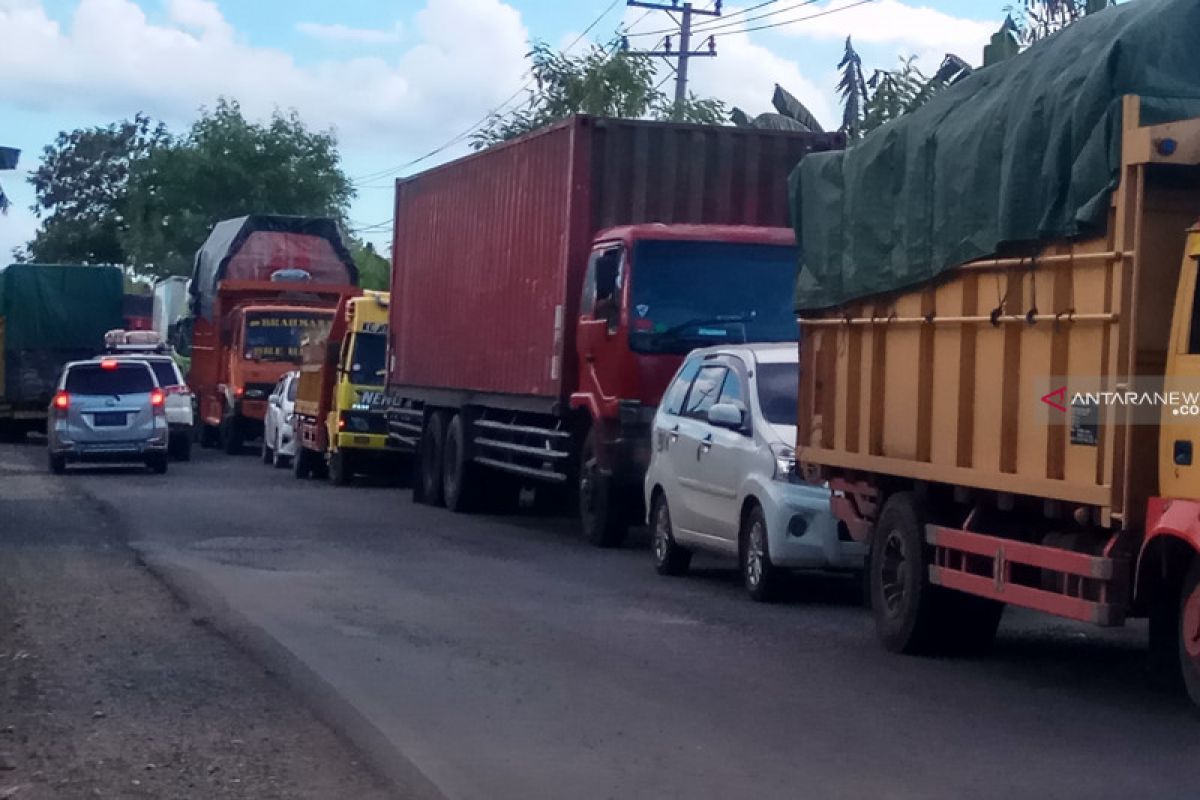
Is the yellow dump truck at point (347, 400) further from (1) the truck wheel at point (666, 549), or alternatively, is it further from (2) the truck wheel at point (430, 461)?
(1) the truck wheel at point (666, 549)

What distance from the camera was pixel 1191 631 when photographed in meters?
8.80

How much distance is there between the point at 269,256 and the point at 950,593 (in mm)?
27964

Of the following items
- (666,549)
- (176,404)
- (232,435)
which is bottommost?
(666,549)

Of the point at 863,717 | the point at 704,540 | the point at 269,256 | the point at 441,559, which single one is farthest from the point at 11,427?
the point at 863,717

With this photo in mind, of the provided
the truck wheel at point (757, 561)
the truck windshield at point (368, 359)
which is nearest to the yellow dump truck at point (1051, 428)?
the truck wheel at point (757, 561)

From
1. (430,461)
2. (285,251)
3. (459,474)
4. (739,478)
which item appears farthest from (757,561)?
(285,251)

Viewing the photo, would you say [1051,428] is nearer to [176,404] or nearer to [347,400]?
[347,400]

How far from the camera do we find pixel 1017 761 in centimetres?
822

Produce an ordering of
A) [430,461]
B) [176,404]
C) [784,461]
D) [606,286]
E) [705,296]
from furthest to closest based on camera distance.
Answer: [176,404], [430,461], [606,286], [705,296], [784,461]

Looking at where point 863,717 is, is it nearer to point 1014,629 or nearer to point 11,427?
point 1014,629

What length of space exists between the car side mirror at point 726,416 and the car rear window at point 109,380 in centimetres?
1681

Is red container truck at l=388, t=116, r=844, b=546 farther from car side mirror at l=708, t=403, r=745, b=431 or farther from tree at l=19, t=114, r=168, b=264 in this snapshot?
tree at l=19, t=114, r=168, b=264

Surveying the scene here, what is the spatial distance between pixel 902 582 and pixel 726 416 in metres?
2.82

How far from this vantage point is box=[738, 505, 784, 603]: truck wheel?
13.7m
